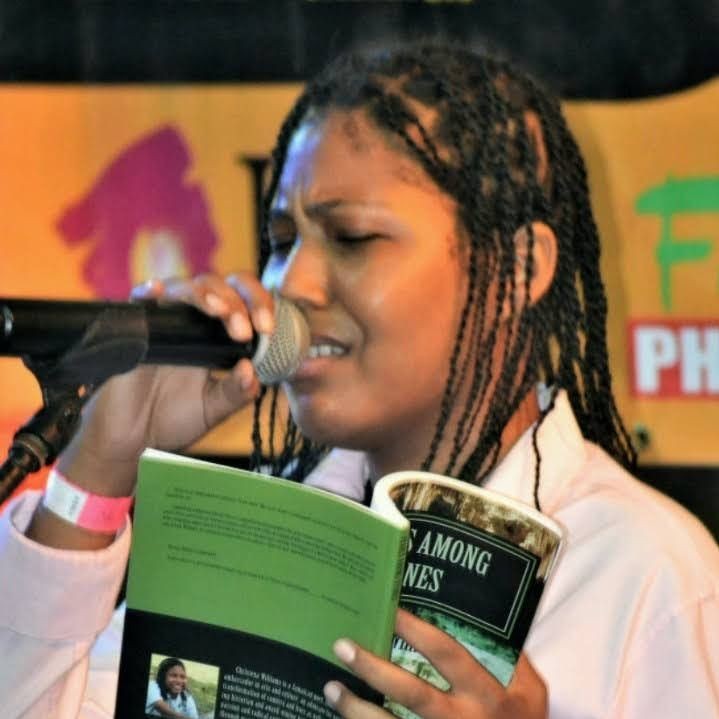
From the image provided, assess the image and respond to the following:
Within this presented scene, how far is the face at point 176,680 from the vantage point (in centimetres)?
96

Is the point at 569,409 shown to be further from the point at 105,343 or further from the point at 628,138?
the point at 628,138

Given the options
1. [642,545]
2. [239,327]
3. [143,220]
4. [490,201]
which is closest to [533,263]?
[490,201]

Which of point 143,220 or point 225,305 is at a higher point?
point 225,305

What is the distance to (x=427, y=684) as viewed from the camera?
0.90 meters

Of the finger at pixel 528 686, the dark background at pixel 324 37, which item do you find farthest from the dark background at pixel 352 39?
the finger at pixel 528 686

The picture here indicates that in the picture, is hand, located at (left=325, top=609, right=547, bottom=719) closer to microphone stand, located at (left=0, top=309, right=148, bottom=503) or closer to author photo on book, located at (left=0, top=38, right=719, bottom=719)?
author photo on book, located at (left=0, top=38, right=719, bottom=719)

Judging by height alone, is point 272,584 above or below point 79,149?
above

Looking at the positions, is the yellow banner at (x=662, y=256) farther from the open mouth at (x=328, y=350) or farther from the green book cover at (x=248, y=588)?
the green book cover at (x=248, y=588)

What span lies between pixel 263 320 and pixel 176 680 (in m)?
0.30

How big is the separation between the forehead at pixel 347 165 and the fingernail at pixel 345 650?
52cm

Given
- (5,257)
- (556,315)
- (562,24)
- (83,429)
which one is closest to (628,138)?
(562,24)

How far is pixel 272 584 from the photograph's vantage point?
925 millimetres

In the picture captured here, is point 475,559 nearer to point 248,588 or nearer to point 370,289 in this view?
point 248,588

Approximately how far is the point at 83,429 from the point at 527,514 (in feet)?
1.66
